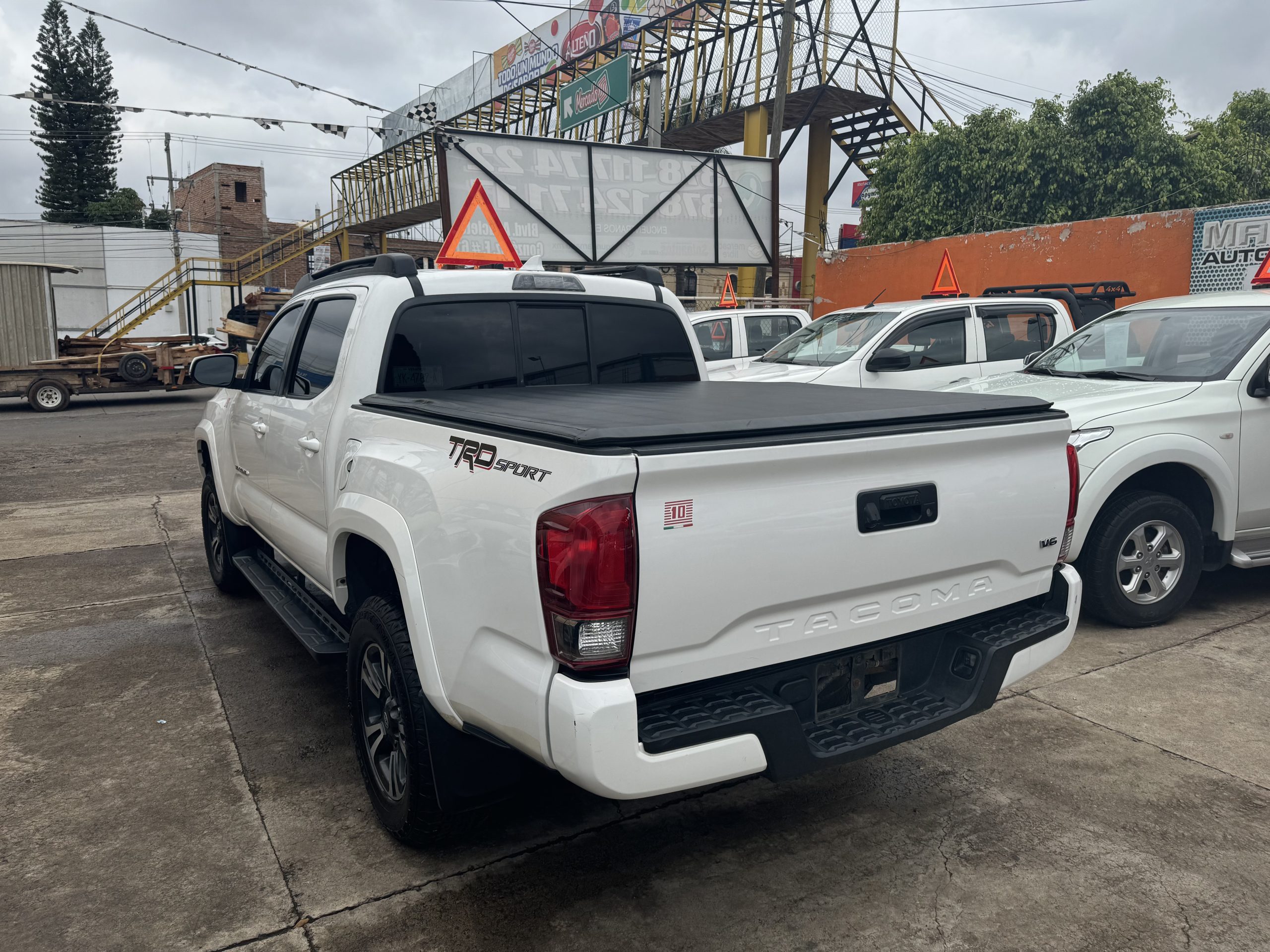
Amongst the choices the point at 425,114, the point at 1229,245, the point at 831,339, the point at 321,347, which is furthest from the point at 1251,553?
the point at 425,114

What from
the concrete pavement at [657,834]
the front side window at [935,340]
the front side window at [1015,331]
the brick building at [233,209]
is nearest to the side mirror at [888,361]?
the front side window at [935,340]

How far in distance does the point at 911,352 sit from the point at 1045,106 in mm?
15842

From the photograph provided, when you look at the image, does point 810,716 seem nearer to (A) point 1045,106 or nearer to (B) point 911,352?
(B) point 911,352

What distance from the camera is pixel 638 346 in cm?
441

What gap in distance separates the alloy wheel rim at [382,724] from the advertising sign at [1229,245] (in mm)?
13674

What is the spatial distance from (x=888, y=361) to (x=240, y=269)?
3509 cm

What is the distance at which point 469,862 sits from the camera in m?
3.11

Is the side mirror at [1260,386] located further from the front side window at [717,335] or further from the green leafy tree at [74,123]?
the green leafy tree at [74,123]

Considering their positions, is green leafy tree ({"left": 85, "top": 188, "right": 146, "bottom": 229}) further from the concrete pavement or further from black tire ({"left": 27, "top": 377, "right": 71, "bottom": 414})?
the concrete pavement

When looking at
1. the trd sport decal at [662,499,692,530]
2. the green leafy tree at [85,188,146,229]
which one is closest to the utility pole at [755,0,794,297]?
the trd sport decal at [662,499,692,530]

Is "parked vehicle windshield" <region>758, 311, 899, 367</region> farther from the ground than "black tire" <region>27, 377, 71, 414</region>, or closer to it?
farther from the ground

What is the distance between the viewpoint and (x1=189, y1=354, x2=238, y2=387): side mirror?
16.6 ft

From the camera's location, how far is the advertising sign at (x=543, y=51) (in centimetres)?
2506

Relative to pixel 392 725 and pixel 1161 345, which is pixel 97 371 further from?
pixel 1161 345
